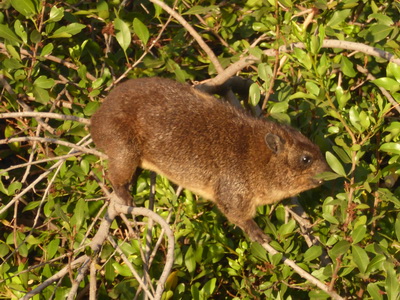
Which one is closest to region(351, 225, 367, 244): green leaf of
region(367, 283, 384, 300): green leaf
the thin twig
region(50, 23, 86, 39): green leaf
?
region(367, 283, 384, 300): green leaf

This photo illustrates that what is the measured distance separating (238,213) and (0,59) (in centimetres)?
189

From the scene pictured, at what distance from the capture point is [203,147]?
4.78 m

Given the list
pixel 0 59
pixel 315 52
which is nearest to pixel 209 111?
pixel 315 52

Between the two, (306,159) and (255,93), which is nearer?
(255,93)

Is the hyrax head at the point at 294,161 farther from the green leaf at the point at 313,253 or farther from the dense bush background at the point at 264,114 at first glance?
the green leaf at the point at 313,253

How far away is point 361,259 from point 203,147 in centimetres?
139

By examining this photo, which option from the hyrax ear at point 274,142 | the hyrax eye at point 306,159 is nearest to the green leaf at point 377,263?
the hyrax eye at point 306,159

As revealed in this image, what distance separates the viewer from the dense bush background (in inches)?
160

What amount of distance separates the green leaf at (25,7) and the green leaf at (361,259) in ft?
8.09

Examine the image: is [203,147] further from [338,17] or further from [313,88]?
[338,17]

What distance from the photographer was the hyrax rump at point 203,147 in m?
4.66

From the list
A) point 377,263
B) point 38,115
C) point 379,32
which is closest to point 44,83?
point 38,115

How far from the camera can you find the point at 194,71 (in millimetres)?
5695

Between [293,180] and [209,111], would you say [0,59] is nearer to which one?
[209,111]
